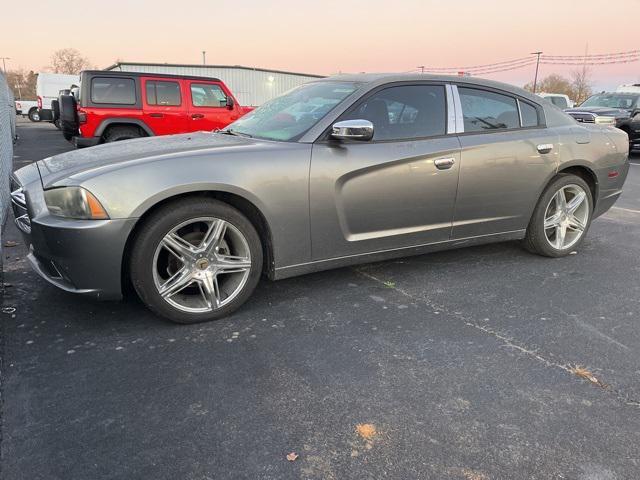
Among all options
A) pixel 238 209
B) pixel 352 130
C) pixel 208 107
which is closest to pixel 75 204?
pixel 238 209

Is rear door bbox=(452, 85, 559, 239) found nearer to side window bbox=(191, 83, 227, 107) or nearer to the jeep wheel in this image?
the jeep wheel

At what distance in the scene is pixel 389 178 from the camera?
356 cm

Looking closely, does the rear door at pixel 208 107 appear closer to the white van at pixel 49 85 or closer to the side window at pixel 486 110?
the side window at pixel 486 110

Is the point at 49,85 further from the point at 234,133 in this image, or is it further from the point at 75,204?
the point at 75,204

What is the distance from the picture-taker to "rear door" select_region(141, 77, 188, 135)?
10078 mm

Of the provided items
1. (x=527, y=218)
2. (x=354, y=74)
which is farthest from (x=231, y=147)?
(x=527, y=218)

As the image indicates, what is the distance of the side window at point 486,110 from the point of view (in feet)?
13.3

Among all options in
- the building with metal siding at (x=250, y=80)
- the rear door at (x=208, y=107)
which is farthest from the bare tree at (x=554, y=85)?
the rear door at (x=208, y=107)

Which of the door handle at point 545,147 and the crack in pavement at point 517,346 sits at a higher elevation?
the door handle at point 545,147

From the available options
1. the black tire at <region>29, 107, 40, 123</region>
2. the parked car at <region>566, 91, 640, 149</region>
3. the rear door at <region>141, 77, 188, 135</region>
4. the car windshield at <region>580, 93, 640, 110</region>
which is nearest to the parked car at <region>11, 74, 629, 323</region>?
the rear door at <region>141, 77, 188, 135</region>

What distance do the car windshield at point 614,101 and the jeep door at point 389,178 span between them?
46.1 feet

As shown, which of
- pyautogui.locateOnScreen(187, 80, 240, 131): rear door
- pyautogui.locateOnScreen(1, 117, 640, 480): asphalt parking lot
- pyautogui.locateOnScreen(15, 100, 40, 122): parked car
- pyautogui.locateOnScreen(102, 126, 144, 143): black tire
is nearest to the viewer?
pyautogui.locateOnScreen(1, 117, 640, 480): asphalt parking lot

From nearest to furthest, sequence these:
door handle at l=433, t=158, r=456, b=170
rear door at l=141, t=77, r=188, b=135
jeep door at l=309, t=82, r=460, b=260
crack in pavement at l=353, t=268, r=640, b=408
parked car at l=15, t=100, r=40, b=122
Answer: crack in pavement at l=353, t=268, r=640, b=408, jeep door at l=309, t=82, r=460, b=260, door handle at l=433, t=158, r=456, b=170, rear door at l=141, t=77, r=188, b=135, parked car at l=15, t=100, r=40, b=122

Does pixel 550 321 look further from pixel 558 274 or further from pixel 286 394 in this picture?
pixel 286 394
